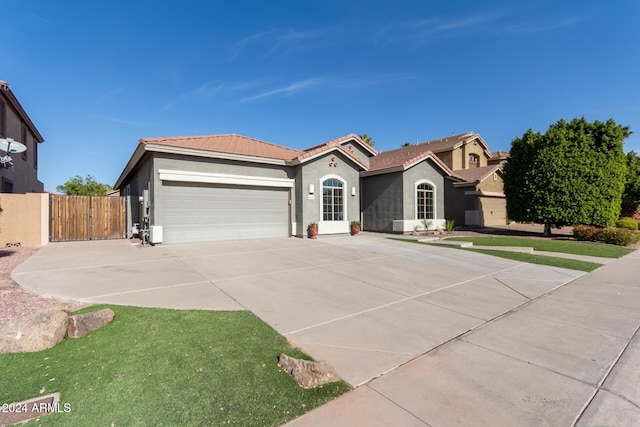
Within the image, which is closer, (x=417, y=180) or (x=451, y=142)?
(x=417, y=180)

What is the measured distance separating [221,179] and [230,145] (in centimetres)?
278

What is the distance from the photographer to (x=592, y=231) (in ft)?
49.3

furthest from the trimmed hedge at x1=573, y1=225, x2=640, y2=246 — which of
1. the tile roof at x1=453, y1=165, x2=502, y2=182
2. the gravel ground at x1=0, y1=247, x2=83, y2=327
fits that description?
the gravel ground at x1=0, y1=247, x2=83, y2=327

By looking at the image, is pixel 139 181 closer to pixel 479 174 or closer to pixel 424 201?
pixel 424 201

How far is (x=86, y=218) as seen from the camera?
1378 cm

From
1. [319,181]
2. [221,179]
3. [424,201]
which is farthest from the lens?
[424,201]

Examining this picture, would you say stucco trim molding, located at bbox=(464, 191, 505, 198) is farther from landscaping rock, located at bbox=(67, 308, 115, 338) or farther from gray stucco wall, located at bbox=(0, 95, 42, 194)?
gray stucco wall, located at bbox=(0, 95, 42, 194)

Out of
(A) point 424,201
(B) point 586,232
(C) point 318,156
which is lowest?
(B) point 586,232

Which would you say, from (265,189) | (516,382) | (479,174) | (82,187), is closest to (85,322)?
(516,382)

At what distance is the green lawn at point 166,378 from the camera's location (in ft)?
7.83

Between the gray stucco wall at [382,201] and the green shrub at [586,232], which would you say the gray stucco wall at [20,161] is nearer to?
the gray stucco wall at [382,201]

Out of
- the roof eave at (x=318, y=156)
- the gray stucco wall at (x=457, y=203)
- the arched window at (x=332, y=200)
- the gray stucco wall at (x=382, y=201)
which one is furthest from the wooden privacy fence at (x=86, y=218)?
the gray stucco wall at (x=457, y=203)

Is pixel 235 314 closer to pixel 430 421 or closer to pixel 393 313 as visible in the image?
pixel 393 313

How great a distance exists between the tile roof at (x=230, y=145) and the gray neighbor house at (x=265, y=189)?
62 mm
